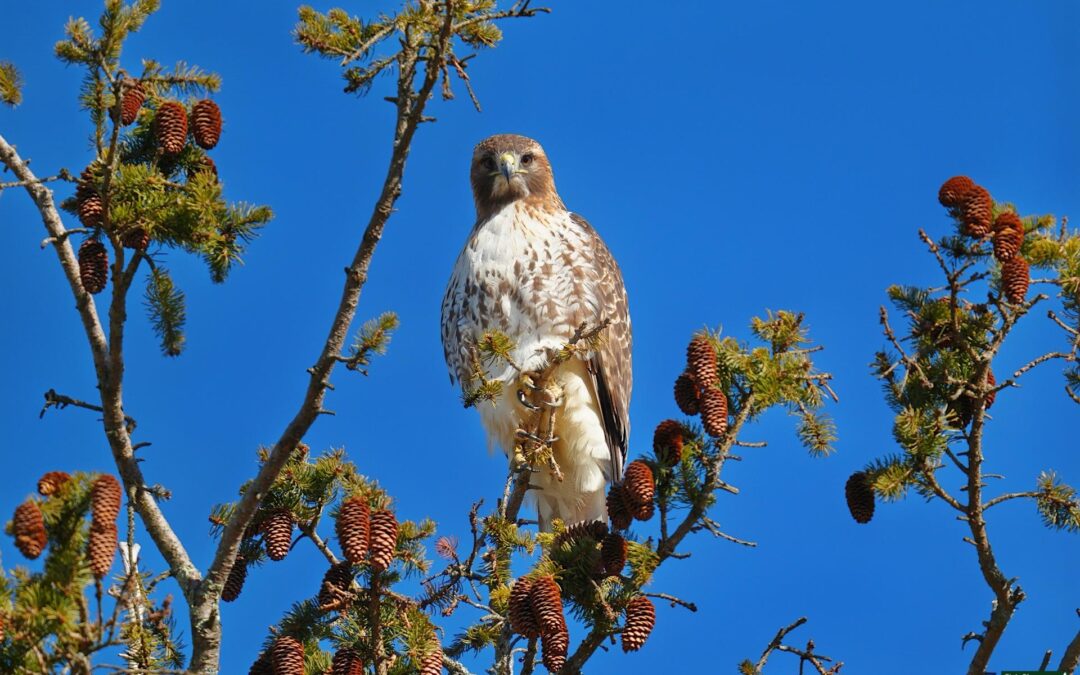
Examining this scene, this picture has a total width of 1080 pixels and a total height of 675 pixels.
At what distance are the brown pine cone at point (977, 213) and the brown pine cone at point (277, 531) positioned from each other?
2434mm

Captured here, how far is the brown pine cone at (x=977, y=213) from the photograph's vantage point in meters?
4.30

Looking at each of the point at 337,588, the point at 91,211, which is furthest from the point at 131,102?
the point at 337,588

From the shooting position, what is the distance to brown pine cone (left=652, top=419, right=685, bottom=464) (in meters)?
4.10

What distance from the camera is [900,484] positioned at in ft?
13.5

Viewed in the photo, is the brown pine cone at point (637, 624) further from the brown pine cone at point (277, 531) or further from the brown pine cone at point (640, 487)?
the brown pine cone at point (277, 531)

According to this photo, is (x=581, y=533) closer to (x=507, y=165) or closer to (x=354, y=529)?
(x=354, y=529)

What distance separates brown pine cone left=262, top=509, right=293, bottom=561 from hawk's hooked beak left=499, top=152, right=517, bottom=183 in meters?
2.99

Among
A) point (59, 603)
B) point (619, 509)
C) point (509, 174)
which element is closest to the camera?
point (59, 603)

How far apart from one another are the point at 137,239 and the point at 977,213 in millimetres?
2714

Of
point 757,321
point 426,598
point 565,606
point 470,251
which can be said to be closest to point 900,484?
point 757,321

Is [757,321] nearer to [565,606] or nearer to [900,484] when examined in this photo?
[900,484]

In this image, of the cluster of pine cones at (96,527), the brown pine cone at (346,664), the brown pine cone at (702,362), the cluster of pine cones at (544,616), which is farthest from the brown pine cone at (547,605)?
the cluster of pine cones at (96,527)

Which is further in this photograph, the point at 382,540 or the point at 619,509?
the point at 619,509

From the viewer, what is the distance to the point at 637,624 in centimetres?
404
